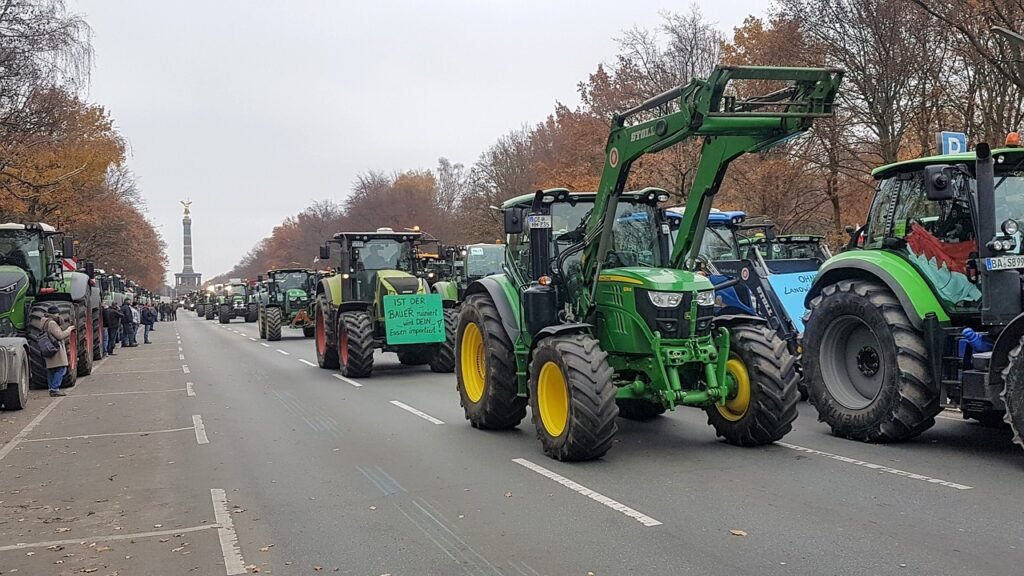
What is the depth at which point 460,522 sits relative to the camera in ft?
19.0

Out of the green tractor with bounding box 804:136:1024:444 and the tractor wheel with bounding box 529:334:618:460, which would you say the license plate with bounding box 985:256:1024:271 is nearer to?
the green tractor with bounding box 804:136:1024:444

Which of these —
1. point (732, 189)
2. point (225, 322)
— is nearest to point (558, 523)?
point (732, 189)

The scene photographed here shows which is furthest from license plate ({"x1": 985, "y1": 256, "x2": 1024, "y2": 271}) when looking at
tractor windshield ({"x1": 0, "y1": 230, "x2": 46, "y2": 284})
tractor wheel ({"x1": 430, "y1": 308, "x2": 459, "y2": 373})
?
tractor windshield ({"x1": 0, "y1": 230, "x2": 46, "y2": 284})

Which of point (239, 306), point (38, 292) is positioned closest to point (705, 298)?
point (38, 292)

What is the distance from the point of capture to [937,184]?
7.18 metres

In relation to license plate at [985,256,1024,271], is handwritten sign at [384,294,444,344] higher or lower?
lower

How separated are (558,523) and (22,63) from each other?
48.9 feet

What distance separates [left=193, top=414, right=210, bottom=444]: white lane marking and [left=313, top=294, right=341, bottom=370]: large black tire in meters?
5.62

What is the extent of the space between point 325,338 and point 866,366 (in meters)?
11.3

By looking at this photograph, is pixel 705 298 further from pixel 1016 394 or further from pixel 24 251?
pixel 24 251

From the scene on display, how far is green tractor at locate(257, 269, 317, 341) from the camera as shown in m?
28.7

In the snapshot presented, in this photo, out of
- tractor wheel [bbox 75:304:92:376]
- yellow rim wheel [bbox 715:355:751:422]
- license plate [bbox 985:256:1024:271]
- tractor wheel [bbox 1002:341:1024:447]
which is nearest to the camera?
tractor wheel [bbox 1002:341:1024:447]

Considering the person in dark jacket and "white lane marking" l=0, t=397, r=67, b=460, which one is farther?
the person in dark jacket

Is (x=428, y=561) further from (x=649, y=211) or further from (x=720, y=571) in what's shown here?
(x=649, y=211)
